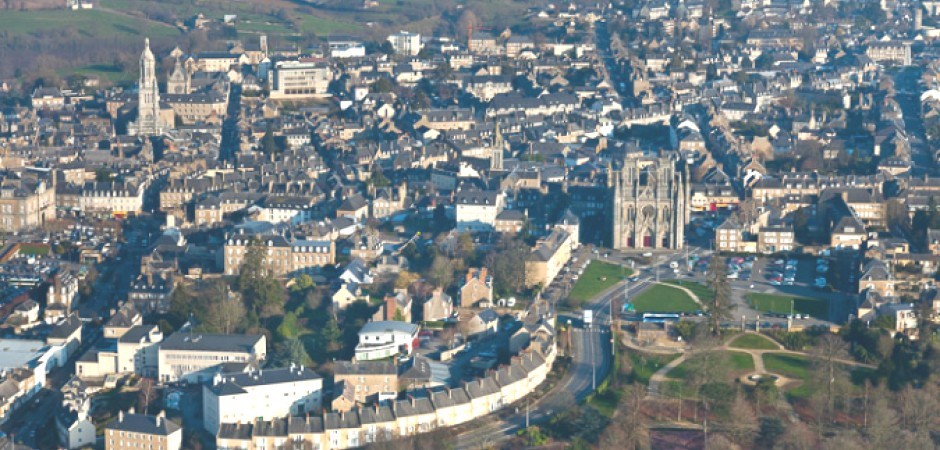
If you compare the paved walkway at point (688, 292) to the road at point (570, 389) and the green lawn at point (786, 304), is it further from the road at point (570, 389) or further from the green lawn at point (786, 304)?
the road at point (570, 389)

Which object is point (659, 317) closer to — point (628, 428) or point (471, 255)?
point (471, 255)

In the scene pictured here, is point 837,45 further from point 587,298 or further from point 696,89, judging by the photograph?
point 587,298

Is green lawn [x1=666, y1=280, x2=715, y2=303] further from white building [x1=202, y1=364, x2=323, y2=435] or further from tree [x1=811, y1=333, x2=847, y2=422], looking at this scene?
white building [x1=202, y1=364, x2=323, y2=435]

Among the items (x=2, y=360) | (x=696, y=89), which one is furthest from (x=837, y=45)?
(x=2, y=360)

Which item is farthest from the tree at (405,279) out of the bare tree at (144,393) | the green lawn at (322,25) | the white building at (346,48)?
the green lawn at (322,25)

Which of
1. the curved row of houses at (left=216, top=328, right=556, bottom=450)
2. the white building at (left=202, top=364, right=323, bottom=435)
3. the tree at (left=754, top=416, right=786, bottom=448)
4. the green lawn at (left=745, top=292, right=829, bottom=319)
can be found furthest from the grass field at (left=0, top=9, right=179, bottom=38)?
the tree at (left=754, top=416, right=786, bottom=448)

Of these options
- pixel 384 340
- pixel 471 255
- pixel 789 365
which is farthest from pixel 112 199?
pixel 789 365
